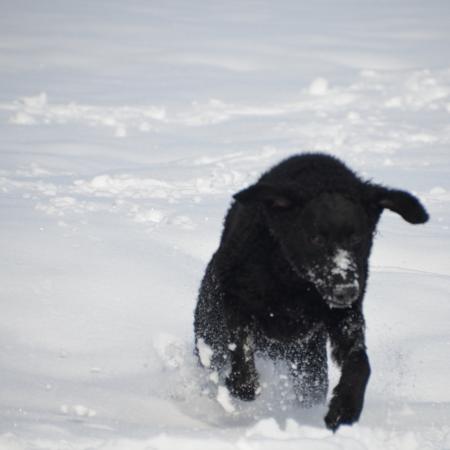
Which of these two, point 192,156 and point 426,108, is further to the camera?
point 426,108

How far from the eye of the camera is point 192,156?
11.1 meters

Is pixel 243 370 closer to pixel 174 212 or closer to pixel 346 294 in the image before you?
pixel 346 294

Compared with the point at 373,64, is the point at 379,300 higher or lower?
lower

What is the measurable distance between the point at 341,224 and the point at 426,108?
10403mm

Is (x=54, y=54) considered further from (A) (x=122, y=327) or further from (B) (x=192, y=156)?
(A) (x=122, y=327)

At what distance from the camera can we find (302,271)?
163 inches

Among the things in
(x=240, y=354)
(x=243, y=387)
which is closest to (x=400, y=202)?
(x=240, y=354)

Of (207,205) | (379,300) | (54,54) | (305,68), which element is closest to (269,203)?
(379,300)

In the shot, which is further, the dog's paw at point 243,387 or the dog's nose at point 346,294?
the dog's paw at point 243,387

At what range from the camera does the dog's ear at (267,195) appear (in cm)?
408

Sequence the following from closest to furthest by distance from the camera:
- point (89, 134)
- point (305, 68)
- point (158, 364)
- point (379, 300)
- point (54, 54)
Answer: point (158, 364) → point (379, 300) → point (89, 134) → point (305, 68) → point (54, 54)

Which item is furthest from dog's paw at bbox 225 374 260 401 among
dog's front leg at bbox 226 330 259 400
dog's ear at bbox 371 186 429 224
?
dog's ear at bbox 371 186 429 224

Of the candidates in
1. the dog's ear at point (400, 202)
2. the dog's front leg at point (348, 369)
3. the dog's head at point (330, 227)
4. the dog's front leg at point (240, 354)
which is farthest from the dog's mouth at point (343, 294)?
the dog's front leg at point (240, 354)

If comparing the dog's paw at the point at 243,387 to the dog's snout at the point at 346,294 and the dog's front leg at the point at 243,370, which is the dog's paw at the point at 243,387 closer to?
the dog's front leg at the point at 243,370
